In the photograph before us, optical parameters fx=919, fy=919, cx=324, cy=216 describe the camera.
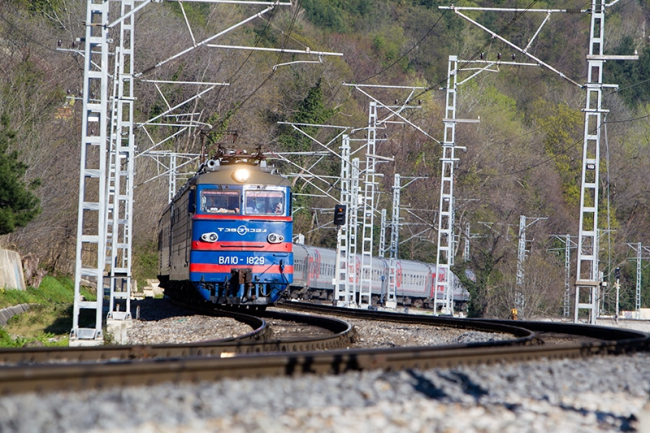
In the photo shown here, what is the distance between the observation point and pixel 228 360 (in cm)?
647

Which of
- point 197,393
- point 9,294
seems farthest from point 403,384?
point 9,294

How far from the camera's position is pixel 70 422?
4852 millimetres

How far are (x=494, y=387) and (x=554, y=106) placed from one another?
78430mm

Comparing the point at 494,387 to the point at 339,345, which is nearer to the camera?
the point at 494,387

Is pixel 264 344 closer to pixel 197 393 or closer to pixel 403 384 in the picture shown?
pixel 403 384

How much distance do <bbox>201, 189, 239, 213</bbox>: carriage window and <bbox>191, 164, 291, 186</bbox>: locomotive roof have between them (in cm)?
21

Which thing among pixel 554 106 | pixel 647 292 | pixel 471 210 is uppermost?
pixel 554 106

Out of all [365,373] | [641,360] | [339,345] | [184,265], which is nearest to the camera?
[365,373]

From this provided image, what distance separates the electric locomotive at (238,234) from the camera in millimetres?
17781

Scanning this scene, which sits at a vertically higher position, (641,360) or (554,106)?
(554,106)

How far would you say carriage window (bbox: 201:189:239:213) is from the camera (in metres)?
17.9

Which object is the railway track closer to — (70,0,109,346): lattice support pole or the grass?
(70,0,109,346): lattice support pole

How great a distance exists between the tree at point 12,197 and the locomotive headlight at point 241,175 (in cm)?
854

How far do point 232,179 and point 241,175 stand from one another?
21 centimetres
